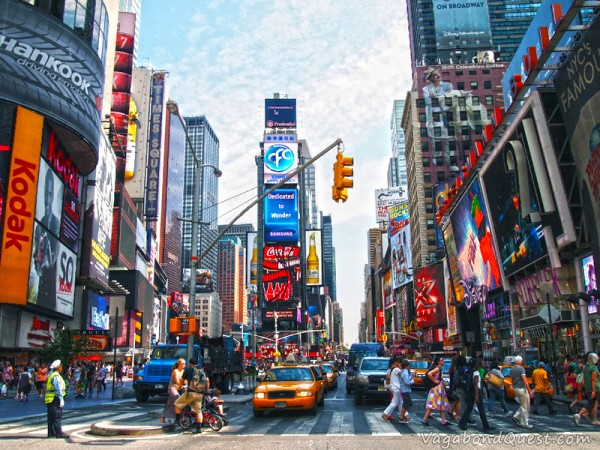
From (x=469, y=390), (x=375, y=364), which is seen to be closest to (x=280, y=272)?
(x=375, y=364)

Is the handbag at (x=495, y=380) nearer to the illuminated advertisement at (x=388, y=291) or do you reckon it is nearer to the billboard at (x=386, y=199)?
the illuminated advertisement at (x=388, y=291)

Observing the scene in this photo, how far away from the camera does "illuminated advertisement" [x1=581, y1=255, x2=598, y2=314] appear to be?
31.6m

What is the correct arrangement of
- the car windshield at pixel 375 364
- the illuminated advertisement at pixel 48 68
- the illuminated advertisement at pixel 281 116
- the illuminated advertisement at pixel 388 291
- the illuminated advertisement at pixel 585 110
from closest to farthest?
the car windshield at pixel 375 364 < the illuminated advertisement at pixel 585 110 < the illuminated advertisement at pixel 48 68 < the illuminated advertisement at pixel 281 116 < the illuminated advertisement at pixel 388 291

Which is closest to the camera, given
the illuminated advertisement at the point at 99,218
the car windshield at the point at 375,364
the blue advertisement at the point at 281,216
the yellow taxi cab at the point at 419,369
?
the car windshield at the point at 375,364

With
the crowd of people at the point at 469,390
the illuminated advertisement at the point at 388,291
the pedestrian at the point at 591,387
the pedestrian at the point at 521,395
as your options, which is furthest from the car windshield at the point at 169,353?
the illuminated advertisement at the point at 388,291

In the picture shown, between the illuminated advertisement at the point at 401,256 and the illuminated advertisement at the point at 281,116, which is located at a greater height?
the illuminated advertisement at the point at 281,116

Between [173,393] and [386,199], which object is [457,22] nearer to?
[386,199]

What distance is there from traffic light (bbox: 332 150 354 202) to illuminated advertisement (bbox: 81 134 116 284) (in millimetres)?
42622

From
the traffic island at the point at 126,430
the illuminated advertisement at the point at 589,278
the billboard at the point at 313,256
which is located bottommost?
the traffic island at the point at 126,430

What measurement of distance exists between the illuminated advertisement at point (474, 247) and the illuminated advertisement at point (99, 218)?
35522 mm

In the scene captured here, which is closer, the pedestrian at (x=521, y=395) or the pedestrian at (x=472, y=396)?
A: the pedestrian at (x=472, y=396)

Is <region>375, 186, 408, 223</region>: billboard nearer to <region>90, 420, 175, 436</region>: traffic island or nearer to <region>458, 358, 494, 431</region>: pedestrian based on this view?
<region>458, 358, 494, 431</region>: pedestrian

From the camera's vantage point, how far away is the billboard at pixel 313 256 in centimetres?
13900

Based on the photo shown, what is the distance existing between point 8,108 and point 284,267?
3415 inches
